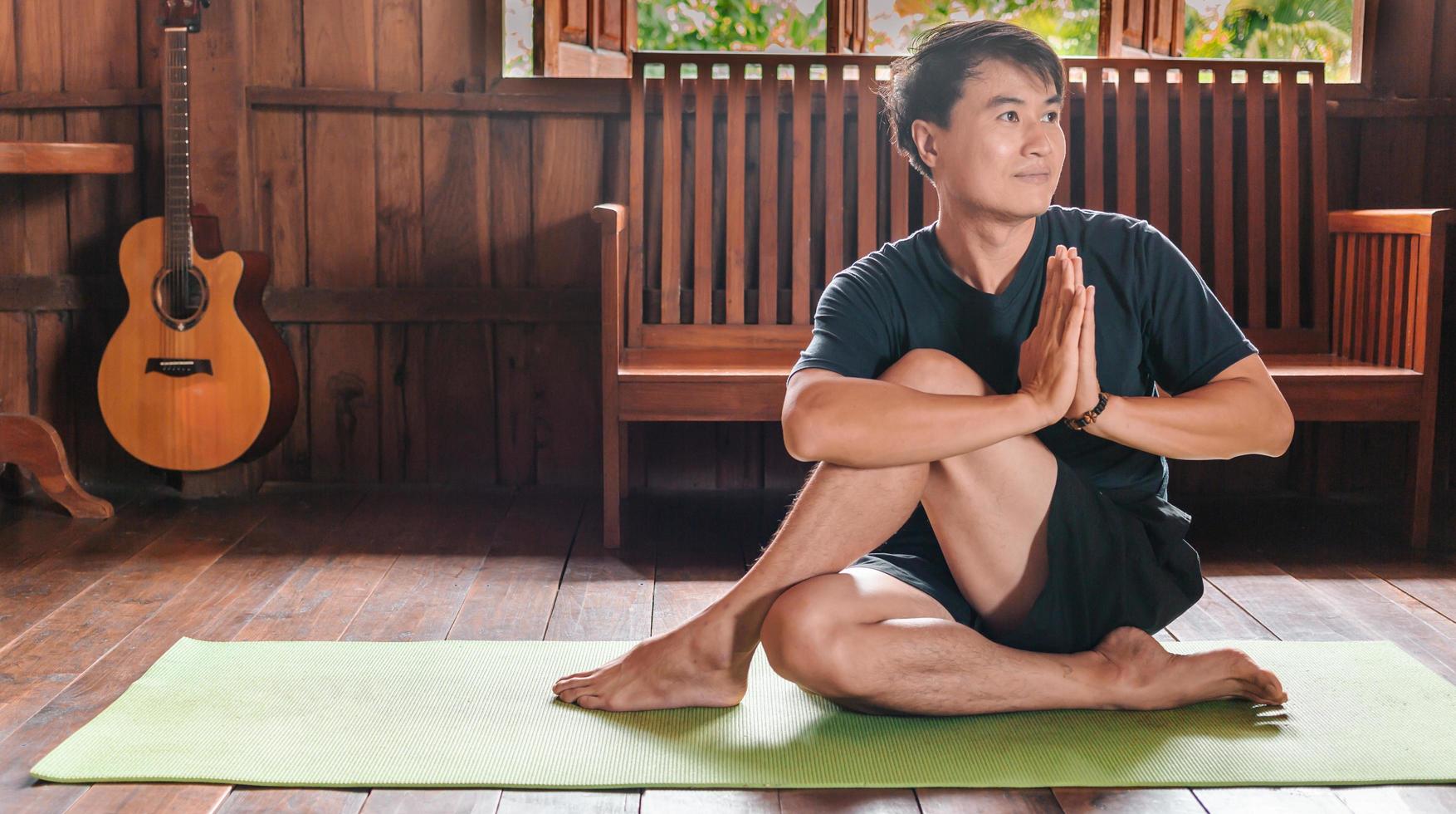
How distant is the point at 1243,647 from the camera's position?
2246 mm

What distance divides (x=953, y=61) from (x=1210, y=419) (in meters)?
0.59

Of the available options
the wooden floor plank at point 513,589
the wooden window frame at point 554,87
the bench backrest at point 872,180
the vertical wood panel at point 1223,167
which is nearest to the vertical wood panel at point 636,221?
the bench backrest at point 872,180

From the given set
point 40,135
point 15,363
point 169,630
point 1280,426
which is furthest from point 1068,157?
point 15,363

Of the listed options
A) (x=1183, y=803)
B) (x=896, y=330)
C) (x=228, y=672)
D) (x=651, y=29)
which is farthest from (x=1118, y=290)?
(x=651, y=29)

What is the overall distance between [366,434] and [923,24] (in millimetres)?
1833

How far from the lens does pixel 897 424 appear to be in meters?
1.70

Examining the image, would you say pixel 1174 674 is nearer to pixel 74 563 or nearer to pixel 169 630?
pixel 169 630

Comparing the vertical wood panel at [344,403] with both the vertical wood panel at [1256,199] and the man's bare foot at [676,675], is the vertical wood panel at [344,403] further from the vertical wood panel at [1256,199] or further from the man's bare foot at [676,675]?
the vertical wood panel at [1256,199]

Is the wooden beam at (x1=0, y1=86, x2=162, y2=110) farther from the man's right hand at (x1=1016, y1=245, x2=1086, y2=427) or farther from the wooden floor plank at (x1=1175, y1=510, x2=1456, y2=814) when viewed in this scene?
the wooden floor plank at (x1=1175, y1=510, x2=1456, y2=814)

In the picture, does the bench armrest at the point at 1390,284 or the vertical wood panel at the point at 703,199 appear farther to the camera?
the vertical wood panel at the point at 703,199

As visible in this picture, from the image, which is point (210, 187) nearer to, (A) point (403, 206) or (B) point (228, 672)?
(A) point (403, 206)

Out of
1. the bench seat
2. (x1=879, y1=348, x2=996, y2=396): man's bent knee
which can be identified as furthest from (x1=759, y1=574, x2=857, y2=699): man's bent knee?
the bench seat

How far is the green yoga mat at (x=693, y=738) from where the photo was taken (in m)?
1.70

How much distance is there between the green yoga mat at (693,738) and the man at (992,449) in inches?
2.0
